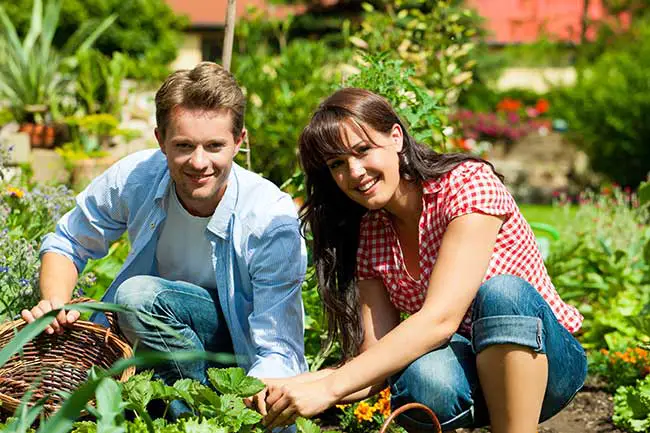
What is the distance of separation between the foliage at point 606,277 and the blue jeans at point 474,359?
4.51 feet

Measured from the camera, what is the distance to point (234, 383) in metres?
1.92

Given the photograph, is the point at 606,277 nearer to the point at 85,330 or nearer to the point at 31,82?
the point at 85,330

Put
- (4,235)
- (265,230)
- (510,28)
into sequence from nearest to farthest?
1. (265,230)
2. (4,235)
3. (510,28)

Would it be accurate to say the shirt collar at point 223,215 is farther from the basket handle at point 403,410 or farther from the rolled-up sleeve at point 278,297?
the basket handle at point 403,410

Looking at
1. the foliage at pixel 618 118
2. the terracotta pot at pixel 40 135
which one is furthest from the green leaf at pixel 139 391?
the foliage at pixel 618 118

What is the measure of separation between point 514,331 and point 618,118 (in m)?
9.65

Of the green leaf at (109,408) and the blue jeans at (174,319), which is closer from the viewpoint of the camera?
the green leaf at (109,408)

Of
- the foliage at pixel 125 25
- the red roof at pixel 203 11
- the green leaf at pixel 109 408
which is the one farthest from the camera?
Result: the red roof at pixel 203 11

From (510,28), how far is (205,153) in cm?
2192

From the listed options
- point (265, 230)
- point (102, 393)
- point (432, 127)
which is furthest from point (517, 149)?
point (102, 393)

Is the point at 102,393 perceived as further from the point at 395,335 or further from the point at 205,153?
the point at 205,153

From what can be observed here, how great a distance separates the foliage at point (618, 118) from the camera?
11.1m

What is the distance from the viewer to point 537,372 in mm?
2174

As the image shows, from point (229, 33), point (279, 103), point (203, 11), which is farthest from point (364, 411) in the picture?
point (203, 11)
